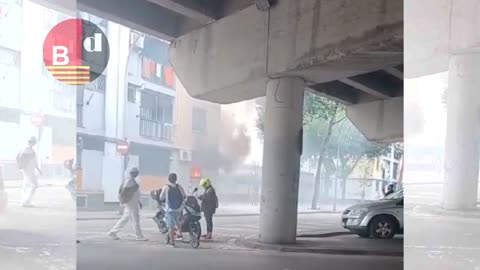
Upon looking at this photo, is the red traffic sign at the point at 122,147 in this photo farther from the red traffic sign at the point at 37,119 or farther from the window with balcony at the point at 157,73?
the red traffic sign at the point at 37,119

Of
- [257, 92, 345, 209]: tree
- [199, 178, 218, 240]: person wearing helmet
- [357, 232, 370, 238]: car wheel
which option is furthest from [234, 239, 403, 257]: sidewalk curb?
[257, 92, 345, 209]: tree

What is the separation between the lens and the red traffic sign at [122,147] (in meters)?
3.82

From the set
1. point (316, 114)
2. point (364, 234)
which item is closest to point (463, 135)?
point (316, 114)

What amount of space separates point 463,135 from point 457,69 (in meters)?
0.34

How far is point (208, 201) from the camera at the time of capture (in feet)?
13.4

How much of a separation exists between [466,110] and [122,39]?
2496mm

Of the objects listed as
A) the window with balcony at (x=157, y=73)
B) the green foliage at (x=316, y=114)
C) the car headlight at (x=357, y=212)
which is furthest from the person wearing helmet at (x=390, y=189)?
the window with balcony at (x=157, y=73)

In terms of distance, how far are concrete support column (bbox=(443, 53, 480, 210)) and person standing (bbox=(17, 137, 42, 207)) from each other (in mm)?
2149

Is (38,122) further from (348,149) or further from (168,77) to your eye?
(348,149)

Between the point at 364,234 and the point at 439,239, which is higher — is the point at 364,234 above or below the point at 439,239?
below

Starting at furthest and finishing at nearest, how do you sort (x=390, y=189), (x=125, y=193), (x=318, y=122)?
(x=318, y=122) < (x=390, y=189) < (x=125, y=193)

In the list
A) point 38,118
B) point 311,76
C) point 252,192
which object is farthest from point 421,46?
point 311,76

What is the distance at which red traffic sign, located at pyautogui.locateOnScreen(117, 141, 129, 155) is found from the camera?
151 inches

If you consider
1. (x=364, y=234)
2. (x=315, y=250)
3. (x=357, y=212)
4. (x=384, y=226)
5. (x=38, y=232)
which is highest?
(x=38, y=232)
